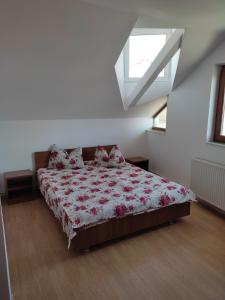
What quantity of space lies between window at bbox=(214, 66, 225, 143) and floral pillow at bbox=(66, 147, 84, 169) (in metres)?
2.14

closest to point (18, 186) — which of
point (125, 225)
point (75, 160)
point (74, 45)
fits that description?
point (75, 160)

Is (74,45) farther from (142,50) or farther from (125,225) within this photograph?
(125,225)

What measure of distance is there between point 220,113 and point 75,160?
2337 millimetres

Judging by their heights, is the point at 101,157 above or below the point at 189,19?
below

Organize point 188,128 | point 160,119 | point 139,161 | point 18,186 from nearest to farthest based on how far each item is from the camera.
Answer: point 18,186, point 188,128, point 139,161, point 160,119

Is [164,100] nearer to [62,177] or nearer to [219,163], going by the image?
[219,163]

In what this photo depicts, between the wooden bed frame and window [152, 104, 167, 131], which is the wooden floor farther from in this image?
window [152, 104, 167, 131]

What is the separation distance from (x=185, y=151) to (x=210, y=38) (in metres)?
1.70

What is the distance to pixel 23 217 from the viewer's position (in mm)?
3078

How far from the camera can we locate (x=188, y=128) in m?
3.69

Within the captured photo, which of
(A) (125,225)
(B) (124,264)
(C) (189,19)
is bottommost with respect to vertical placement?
(B) (124,264)

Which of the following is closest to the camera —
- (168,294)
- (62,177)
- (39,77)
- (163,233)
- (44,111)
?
(168,294)

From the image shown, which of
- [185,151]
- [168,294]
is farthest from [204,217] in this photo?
[168,294]

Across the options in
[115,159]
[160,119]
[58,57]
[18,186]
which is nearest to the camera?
[58,57]
